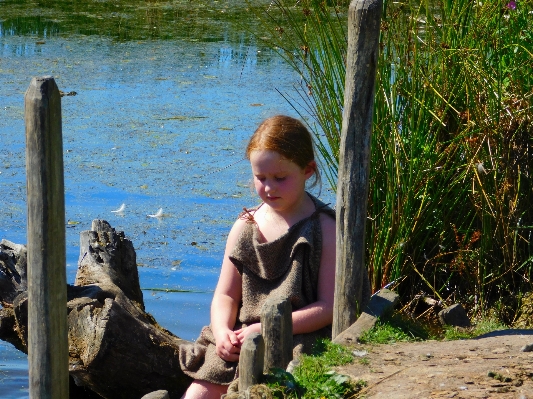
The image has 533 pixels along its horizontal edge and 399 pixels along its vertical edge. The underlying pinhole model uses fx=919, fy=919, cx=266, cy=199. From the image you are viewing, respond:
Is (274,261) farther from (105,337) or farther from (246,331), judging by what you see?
(105,337)

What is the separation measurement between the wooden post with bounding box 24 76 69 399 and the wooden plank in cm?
108

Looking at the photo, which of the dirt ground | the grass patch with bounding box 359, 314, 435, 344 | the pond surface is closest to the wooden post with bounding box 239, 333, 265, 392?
the dirt ground

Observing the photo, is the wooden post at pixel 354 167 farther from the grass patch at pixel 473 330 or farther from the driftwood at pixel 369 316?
the grass patch at pixel 473 330

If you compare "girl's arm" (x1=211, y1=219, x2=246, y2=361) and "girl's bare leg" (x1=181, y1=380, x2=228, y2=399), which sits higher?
"girl's arm" (x1=211, y1=219, x2=246, y2=361)

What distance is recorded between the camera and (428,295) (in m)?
5.34

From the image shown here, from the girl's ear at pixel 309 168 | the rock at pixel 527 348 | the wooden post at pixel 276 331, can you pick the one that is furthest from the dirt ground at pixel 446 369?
the girl's ear at pixel 309 168

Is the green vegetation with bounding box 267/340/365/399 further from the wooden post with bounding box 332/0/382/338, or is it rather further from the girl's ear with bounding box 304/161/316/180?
the girl's ear with bounding box 304/161/316/180

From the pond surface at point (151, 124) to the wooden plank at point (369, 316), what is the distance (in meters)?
2.03

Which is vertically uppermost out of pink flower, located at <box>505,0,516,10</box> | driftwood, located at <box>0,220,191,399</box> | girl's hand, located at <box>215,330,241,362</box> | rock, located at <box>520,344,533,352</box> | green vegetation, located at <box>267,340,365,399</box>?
pink flower, located at <box>505,0,516,10</box>

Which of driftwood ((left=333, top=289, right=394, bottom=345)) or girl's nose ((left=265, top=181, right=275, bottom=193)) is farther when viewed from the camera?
girl's nose ((left=265, top=181, right=275, bottom=193))

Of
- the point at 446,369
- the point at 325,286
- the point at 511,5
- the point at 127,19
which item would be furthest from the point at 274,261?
the point at 127,19

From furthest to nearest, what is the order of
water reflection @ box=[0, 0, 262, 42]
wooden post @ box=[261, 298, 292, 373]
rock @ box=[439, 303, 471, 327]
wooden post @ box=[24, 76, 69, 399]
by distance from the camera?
water reflection @ box=[0, 0, 262, 42] → rock @ box=[439, 303, 471, 327] → wooden post @ box=[24, 76, 69, 399] → wooden post @ box=[261, 298, 292, 373]

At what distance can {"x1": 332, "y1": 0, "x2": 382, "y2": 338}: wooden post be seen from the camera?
3.65 m

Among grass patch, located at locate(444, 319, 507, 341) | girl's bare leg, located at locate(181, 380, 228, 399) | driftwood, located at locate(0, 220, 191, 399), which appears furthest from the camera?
driftwood, located at locate(0, 220, 191, 399)
